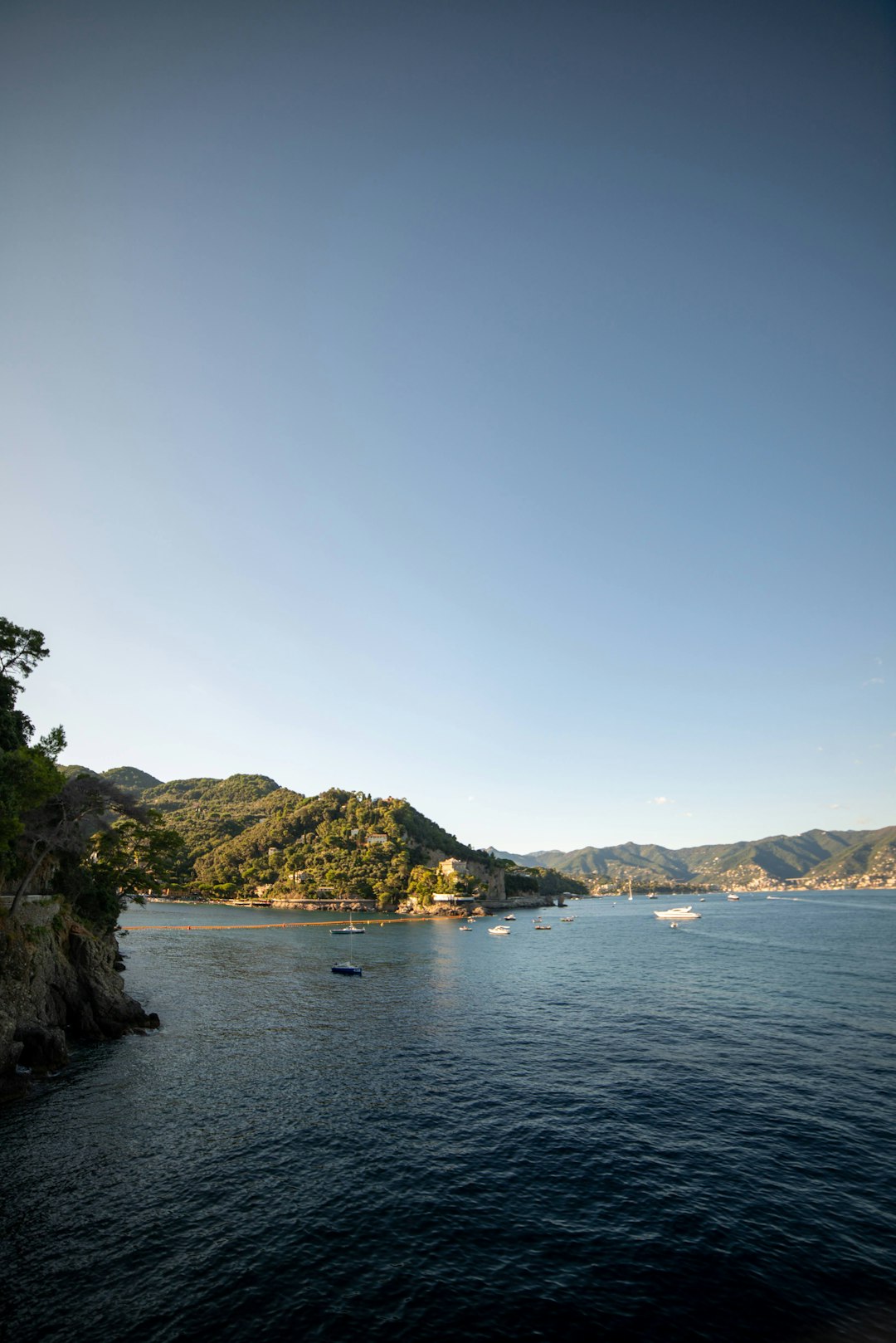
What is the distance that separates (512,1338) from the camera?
1608 cm

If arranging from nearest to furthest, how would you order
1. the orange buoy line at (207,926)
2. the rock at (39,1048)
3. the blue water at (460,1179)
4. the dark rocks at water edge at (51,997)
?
the blue water at (460,1179) < the dark rocks at water edge at (51,997) < the rock at (39,1048) < the orange buoy line at (207,926)

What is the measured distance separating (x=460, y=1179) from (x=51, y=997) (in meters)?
35.0

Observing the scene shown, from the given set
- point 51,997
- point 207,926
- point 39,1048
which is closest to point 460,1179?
point 39,1048

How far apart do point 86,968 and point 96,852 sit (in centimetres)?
2014

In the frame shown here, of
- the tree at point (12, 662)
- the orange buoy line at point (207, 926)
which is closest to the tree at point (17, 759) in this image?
the tree at point (12, 662)

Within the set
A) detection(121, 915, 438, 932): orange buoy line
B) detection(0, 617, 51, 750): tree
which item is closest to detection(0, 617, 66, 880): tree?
detection(0, 617, 51, 750): tree

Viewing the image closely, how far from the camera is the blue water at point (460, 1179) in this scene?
17.3 metres

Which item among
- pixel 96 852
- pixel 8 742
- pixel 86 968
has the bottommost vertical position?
pixel 86 968

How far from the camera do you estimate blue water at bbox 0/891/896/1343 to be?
56.7ft

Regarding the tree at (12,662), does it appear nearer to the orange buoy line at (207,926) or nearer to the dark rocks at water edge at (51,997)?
the dark rocks at water edge at (51,997)

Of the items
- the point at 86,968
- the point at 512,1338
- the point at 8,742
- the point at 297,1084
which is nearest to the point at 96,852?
the point at 86,968

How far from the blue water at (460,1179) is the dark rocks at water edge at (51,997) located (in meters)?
2.43

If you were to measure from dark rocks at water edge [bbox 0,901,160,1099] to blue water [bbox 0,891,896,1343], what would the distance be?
243cm

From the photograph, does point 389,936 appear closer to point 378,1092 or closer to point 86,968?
point 86,968
